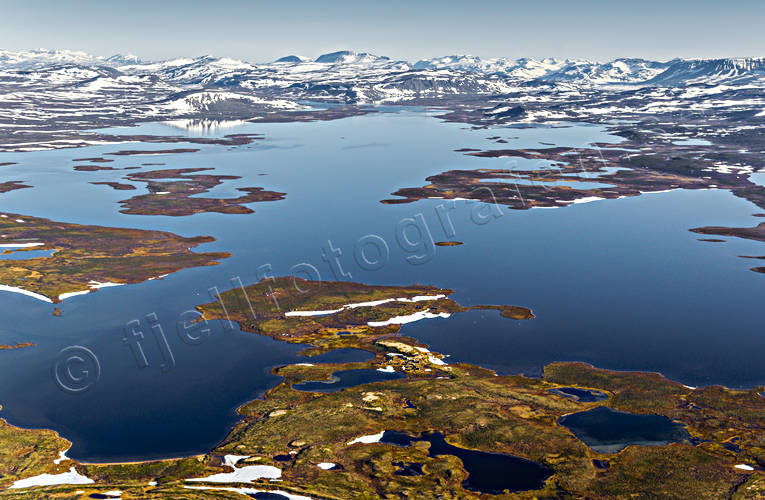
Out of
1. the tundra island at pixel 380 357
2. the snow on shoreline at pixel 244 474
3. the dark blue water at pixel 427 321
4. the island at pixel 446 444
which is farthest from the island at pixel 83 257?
the snow on shoreline at pixel 244 474

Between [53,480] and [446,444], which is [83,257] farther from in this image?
[446,444]

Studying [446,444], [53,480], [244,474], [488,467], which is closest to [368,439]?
[446,444]

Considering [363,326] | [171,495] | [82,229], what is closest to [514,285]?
[363,326]

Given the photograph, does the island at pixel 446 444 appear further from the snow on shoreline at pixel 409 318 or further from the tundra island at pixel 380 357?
the snow on shoreline at pixel 409 318

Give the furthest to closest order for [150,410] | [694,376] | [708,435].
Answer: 1. [694,376]
2. [150,410]
3. [708,435]

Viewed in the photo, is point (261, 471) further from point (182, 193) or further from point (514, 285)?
point (182, 193)

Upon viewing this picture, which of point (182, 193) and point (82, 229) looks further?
point (182, 193)

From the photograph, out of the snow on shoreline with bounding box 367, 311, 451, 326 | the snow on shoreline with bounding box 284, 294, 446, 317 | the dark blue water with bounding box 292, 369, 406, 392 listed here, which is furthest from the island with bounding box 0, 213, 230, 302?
the dark blue water with bounding box 292, 369, 406, 392
